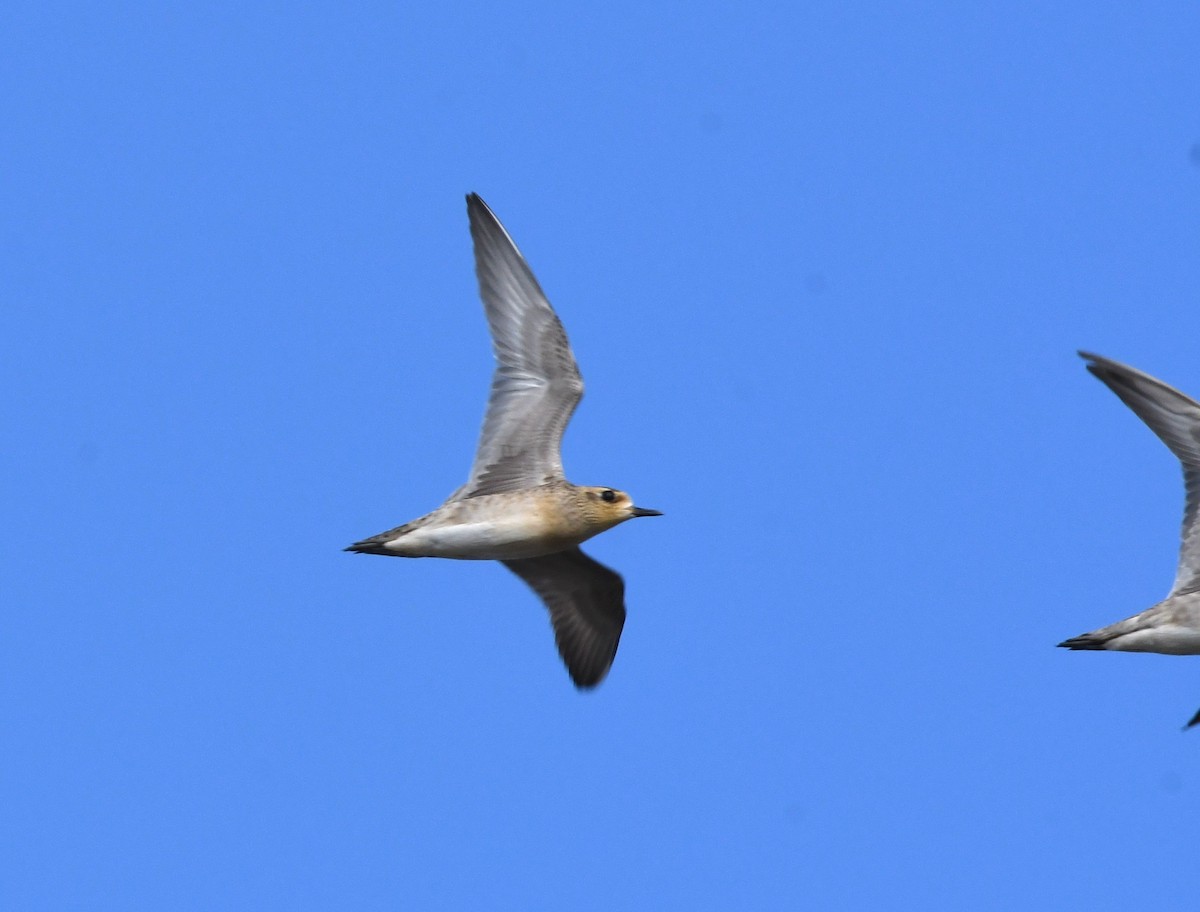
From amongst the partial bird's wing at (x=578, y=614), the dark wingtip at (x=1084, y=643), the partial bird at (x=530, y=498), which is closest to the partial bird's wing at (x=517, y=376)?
the partial bird at (x=530, y=498)

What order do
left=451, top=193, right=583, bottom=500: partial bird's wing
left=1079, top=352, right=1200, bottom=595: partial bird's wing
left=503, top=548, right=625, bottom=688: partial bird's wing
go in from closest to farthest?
left=1079, top=352, right=1200, bottom=595: partial bird's wing → left=451, top=193, right=583, bottom=500: partial bird's wing → left=503, top=548, right=625, bottom=688: partial bird's wing

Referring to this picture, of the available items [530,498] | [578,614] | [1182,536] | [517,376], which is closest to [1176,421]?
[1182,536]

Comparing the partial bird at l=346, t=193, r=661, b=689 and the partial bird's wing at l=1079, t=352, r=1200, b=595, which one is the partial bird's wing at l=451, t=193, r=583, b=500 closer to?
the partial bird at l=346, t=193, r=661, b=689

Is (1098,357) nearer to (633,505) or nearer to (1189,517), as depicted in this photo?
(1189,517)

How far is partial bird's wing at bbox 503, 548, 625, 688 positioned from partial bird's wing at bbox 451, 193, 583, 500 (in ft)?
4.63

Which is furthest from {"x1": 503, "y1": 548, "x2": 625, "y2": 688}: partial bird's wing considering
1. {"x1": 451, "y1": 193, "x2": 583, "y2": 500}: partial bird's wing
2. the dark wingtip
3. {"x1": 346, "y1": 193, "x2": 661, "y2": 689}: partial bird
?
the dark wingtip

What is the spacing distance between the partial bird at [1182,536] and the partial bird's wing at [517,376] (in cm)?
502

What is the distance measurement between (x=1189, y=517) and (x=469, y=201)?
7239 mm

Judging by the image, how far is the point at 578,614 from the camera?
20.2m

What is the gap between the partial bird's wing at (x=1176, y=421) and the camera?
16.7m

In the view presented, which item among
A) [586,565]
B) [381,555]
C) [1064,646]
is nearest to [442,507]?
[381,555]

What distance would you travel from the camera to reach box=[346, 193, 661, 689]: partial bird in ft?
60.6

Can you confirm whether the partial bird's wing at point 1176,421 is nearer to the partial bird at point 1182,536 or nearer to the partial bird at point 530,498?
the partial bird at point 1182,536

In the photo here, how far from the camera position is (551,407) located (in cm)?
1927
